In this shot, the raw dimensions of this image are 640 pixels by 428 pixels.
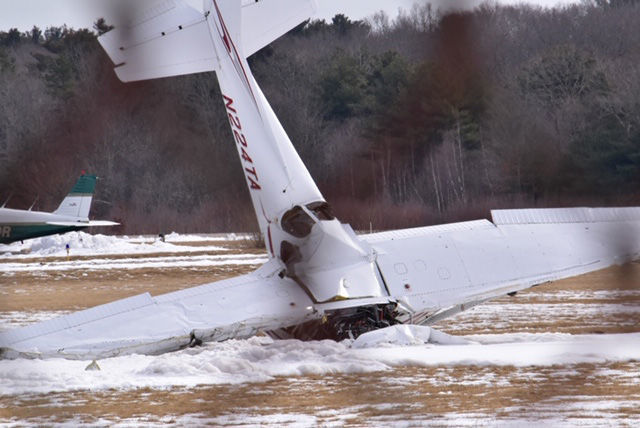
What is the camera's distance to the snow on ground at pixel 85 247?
135 ft

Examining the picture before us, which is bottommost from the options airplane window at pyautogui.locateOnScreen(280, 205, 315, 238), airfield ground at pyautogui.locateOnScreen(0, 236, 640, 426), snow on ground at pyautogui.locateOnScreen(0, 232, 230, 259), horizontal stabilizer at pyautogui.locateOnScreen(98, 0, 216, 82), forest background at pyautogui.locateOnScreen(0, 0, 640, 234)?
airfield ground at pyautogui.locateOnScreen(0, 236, 640, 426)

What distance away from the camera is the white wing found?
37.6ft

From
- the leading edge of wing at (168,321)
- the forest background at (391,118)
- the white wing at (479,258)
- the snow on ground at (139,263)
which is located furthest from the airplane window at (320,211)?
the snow on ground at (139,263)

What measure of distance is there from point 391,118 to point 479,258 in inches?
224

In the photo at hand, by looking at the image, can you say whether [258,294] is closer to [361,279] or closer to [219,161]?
[361,279]

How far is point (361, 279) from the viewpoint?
11.0 m

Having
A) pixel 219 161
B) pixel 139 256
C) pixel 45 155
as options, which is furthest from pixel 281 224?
pixel 139 256

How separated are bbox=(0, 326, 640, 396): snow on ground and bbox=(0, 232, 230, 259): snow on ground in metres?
29.3

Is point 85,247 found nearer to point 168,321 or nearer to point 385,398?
point 168,321

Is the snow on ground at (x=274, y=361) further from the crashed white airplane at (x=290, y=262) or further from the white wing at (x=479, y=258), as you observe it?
the white wing at (x=479, y=258)

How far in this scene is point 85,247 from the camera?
43.2 metres

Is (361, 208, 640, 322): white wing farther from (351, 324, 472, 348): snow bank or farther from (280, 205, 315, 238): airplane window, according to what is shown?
(280, 205, 315, 238): airplane window

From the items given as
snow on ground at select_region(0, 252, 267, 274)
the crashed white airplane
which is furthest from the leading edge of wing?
snow on ground at select_region(0, 252, 267, 274)

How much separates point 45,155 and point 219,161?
277cm
